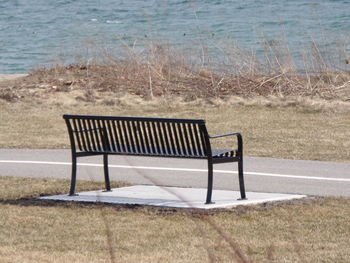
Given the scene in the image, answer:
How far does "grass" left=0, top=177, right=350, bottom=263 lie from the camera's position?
7207 mm

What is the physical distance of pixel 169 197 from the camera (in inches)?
385

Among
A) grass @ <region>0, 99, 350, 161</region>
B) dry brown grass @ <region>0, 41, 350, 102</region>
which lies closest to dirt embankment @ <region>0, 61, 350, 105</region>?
dry brown grass @ <region>0, 41, 350, 102</region>

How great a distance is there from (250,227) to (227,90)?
37.9 feet

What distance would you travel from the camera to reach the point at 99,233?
26.6 ft

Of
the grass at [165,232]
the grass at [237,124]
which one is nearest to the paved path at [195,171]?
the grass at [237,124]

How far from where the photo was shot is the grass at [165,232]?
23.6 feet

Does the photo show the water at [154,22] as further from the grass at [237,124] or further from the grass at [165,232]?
the grass at [165,232]

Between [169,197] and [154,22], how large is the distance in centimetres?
3506

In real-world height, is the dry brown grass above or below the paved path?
below

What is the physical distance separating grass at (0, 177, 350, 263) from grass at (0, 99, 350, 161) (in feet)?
13.9

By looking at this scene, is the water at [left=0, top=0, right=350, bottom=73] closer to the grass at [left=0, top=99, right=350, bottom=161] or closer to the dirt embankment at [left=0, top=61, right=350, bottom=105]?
the dirt embankment at [left=0, top=61, right=350, bottom=105]

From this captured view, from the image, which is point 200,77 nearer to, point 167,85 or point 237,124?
point 167,85

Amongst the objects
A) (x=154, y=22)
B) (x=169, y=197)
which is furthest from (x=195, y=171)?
(x=154, y=22)

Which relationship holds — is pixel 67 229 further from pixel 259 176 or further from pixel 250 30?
pixel 250 30
